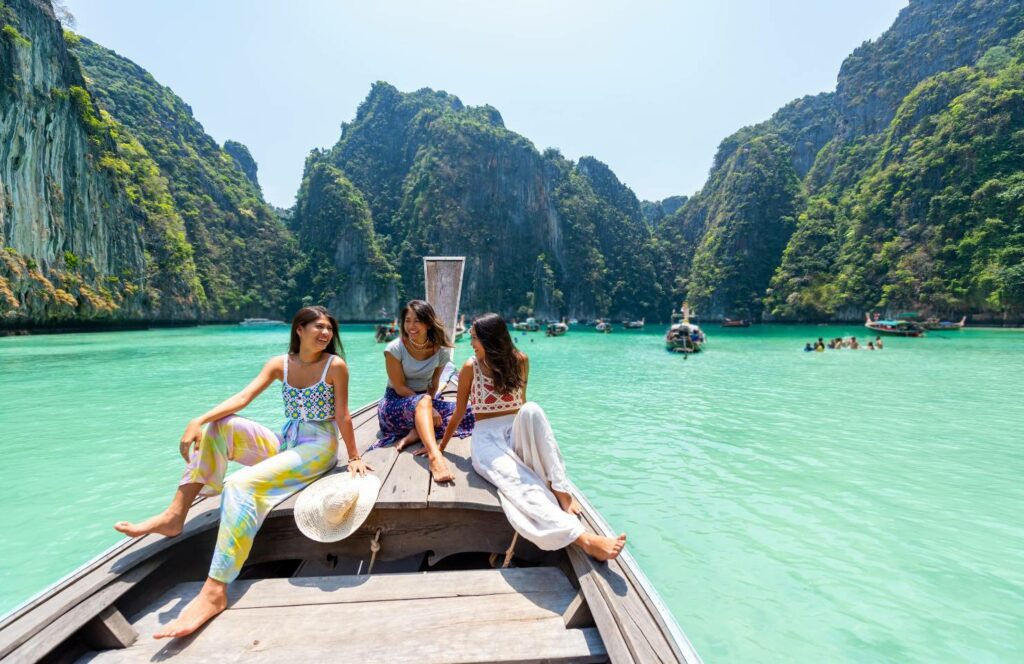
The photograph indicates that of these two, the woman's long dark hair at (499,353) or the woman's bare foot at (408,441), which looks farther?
the woman's bare foot at (408,441)

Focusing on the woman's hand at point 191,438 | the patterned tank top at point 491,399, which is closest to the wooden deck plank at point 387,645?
the woman's hand at point 191,438

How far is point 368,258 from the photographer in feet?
258

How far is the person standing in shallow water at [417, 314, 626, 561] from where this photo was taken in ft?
6.95

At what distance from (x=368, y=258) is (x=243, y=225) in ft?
73.6

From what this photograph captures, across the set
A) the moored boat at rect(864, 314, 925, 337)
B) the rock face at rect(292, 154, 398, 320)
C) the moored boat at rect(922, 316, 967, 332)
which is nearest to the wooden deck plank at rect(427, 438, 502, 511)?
the moored boat at rect(864, 314, 925, 337)

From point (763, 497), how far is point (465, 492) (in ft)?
12.8

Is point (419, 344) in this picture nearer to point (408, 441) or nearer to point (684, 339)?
point (408, 441)

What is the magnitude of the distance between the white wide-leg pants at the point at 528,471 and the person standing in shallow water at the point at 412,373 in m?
0.89

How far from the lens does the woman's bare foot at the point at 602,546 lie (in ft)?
6.55

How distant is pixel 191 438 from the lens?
7.52 ft

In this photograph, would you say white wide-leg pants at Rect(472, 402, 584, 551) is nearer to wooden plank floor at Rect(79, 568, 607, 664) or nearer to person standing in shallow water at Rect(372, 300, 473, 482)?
wooden plank floor at Rect(79, 568, 607, 664)

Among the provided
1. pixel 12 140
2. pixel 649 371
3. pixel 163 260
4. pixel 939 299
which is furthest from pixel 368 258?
pixel 939 299

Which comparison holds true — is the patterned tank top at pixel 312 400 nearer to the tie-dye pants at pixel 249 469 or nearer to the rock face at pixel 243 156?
the tie-dye pants at pixel 249 469

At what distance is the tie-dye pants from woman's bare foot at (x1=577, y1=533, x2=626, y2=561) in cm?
157
